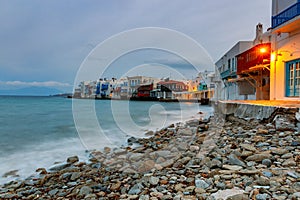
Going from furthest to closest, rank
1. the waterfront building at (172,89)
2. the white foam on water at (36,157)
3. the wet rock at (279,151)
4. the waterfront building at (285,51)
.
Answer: the waterfront building at (172,89), the waterfront building at (285,51), the white foam on water at (36,157), the wet rock at (279,151)

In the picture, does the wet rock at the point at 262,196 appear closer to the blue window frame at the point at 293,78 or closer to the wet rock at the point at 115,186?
the wet rock at the point at 115,186

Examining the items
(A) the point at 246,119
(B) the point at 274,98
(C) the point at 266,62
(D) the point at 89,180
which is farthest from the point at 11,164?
Answer: (C) the point at 266,62

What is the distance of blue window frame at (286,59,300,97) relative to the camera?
759 centimetres

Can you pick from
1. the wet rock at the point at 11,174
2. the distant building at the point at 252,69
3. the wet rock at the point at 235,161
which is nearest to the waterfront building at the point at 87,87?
the distant building at the point at 252,69

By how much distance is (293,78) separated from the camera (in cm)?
782

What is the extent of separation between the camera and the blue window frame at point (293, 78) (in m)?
7.59

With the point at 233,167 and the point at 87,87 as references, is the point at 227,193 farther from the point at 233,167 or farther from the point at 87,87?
the point at 87,87

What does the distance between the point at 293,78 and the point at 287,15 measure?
2.23 metres

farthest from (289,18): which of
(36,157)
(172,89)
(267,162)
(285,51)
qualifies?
(172,89)

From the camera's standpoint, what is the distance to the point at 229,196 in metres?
2.09

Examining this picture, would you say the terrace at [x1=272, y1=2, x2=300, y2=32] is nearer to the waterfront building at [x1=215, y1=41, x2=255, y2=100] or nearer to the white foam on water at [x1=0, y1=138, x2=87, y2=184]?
the waterfront building at [x1=215, y1=41, x2=255, y2=100]

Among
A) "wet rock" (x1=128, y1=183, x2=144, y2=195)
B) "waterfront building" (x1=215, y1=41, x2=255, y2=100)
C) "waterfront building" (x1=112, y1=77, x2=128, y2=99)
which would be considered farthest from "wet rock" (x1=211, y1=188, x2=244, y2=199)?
"waterfront building" (x1=112, y1=77, x2=128, y2=99)

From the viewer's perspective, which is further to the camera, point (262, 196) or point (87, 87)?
point (87, 87)

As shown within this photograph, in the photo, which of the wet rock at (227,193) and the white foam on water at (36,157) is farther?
the white foam on water at (36,157)
